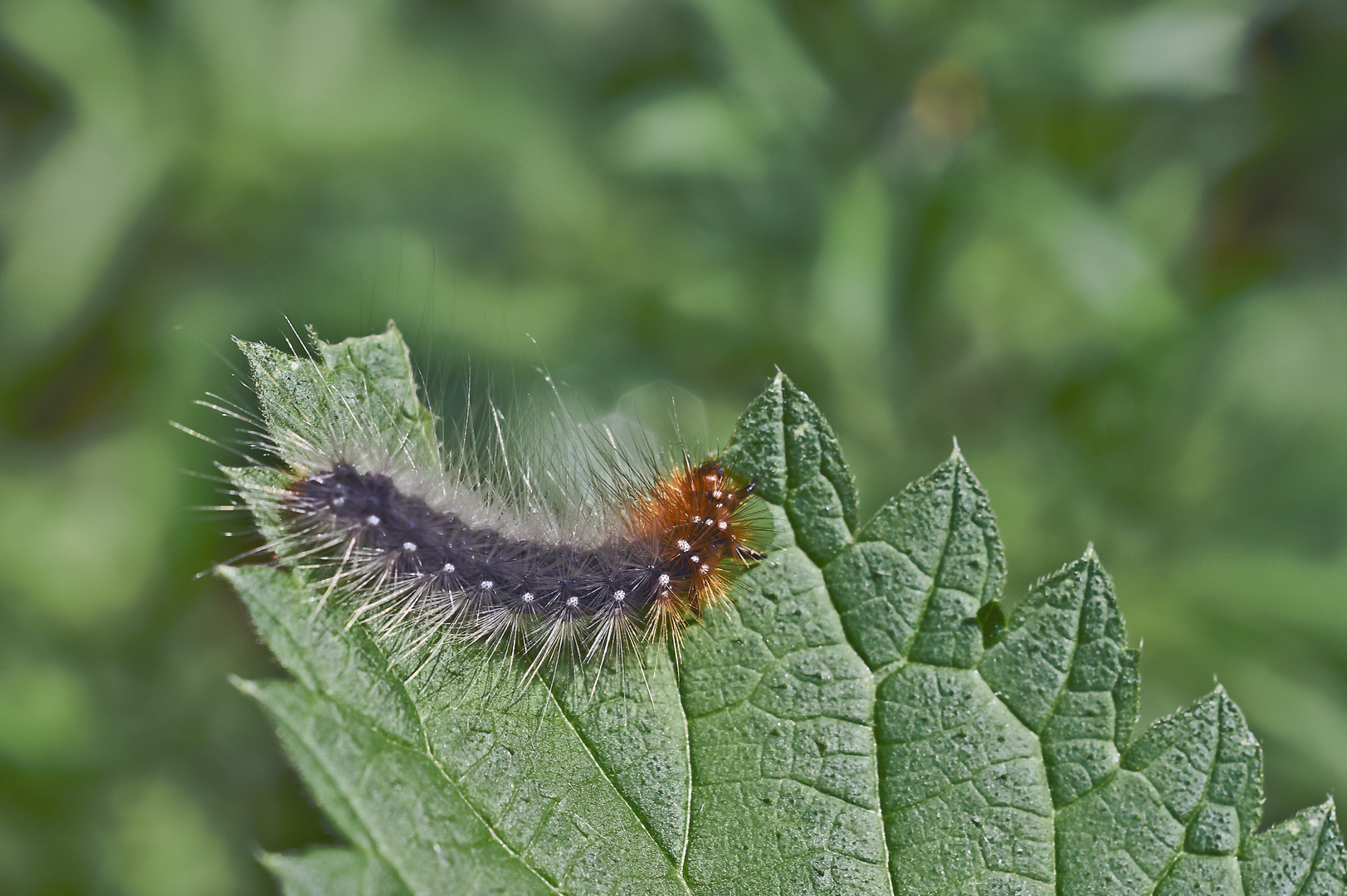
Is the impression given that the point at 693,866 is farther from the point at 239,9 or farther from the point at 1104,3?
the point at 239,9

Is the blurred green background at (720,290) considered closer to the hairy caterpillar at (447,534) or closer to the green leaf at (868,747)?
the hairy caterpillar at (447,534)

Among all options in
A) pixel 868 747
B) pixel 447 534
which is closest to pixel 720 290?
pixel 447 534

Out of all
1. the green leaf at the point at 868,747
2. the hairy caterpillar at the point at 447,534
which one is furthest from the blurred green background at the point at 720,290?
the green leaf at the point at 868,747

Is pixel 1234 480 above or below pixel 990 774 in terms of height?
above

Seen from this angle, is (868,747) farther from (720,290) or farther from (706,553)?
(720,290)

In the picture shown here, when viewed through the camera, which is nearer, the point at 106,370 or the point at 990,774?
the point at 990,774

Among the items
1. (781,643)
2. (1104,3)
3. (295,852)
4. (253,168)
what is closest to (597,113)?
(253,168)
